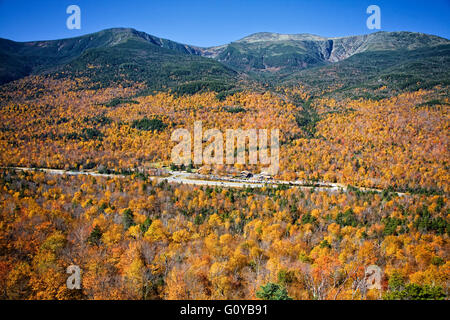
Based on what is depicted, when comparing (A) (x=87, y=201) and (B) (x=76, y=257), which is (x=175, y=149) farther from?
(B) (x=76, y=257)

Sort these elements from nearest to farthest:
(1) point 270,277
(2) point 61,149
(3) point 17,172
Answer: (1) point 270,277 → (3) point 17,172 → (2) point 61,149

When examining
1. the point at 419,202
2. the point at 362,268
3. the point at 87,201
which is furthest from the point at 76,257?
the point at 419,202

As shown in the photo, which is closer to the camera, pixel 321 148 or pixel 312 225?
pixel 312 225

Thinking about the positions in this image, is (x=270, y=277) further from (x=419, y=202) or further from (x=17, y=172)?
(x=17, y=172)

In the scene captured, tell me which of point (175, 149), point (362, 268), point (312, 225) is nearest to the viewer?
point (362, 268)

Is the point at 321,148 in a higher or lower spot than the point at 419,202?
higher

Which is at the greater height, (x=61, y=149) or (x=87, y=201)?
(x=61, y=149)

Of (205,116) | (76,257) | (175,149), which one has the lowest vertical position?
(76,257)

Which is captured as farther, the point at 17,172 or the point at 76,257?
the point at 17,172
